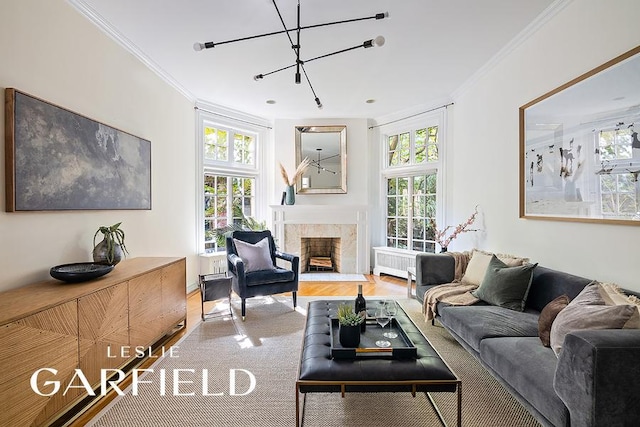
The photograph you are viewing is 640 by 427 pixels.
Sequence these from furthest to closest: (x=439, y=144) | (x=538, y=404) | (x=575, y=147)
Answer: (x=439, y=144) → (x=575, y=147) → (x=538, y=404)

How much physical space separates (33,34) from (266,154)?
3.73 meters

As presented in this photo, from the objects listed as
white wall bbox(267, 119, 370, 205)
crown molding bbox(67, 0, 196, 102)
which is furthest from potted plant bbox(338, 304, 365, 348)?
white wall bbox(267, 119, 370, 205)

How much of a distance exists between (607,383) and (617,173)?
4.81ft

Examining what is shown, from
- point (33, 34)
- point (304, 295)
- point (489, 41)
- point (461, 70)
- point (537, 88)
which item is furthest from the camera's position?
point (304, 295)

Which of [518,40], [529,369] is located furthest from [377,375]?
[518,40]

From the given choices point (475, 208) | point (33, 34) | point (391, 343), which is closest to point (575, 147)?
point (475, 208)

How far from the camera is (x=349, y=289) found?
4.71m

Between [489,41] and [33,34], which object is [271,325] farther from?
[489,41]

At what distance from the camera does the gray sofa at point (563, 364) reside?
1270 millimetres

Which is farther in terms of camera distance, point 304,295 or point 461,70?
point 304,295

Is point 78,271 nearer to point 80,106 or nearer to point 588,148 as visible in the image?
point 80,106

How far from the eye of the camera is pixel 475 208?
4.00 m

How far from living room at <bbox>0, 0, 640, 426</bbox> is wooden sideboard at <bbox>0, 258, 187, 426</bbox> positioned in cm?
46

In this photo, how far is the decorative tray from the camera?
1.73 metres
